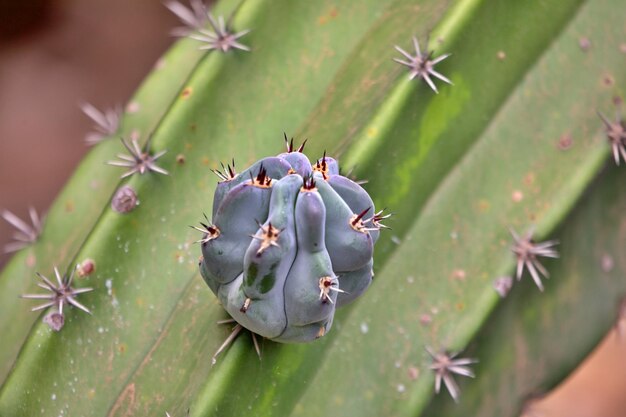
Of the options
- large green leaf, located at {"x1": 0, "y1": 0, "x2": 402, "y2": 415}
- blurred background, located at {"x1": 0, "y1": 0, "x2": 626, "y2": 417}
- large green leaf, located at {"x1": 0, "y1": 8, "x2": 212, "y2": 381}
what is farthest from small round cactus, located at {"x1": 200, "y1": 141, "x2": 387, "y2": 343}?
blurred background, located at {"x1": 0, "y1": 0, "x2": 626, "y2": 417}

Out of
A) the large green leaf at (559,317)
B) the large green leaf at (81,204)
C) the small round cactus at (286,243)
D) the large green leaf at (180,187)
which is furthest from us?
the large green leaf at (81,204)

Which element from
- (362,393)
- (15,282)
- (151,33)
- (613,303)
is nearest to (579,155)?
(613,303)

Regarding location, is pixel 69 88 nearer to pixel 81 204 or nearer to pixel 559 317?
pixel 81 204

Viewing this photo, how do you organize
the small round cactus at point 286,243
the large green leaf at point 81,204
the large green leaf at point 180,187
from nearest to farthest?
the small round cactus at point 286,243 → the large green leaf at point 180,187 → the large green leaf at point 81,204

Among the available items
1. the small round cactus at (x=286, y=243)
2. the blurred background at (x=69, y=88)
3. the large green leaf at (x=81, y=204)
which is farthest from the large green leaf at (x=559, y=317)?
the blurred background at (x=69, y=88)

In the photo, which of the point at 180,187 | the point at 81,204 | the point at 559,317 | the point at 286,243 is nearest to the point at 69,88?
the point at 81,204

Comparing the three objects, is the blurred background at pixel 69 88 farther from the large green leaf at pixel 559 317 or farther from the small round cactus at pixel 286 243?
the small round cactus at pixel 286 243
